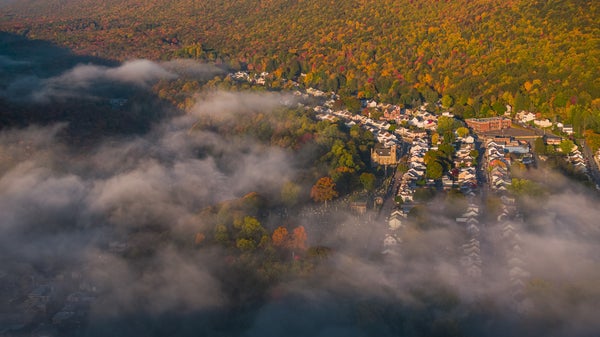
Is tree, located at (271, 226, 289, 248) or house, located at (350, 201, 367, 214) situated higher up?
house, located at (350, 201, 367, 214)

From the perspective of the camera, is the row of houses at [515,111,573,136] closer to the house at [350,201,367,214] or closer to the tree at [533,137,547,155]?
the tree at [533,137,547,155]

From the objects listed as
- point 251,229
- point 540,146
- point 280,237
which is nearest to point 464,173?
point 540,146

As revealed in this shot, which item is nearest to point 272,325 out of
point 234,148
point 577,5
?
point 234,148

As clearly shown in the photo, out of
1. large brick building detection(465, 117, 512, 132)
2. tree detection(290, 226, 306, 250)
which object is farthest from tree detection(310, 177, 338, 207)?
large brick building detection(465, 117, 512, 132)

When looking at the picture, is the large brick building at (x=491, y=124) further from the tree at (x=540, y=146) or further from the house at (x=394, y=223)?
the house at (x=394, y=223)

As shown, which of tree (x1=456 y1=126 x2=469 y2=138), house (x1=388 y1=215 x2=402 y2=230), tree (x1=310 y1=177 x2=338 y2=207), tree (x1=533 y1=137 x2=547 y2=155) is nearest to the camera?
house (x1=388 y1=215 x2=402 y2=230)

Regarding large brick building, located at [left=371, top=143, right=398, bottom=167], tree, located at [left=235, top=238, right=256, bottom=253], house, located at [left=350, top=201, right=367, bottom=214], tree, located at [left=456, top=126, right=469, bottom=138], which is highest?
tree, located at [left=456, top=126, right=469, bottom=138]
